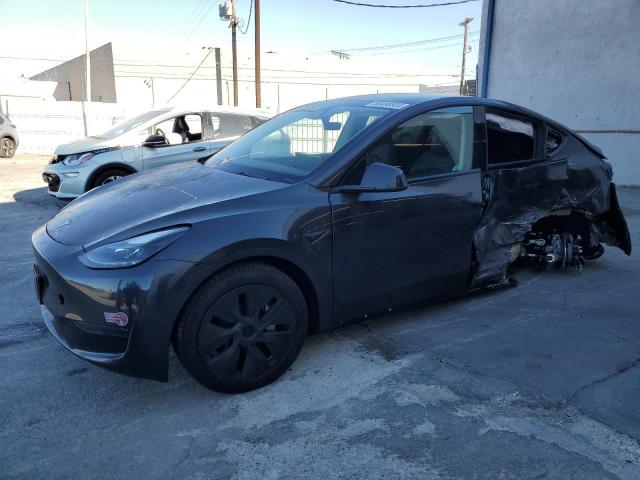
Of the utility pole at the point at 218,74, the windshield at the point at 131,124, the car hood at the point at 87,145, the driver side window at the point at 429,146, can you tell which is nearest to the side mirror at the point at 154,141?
the car hood at the point at 87,145

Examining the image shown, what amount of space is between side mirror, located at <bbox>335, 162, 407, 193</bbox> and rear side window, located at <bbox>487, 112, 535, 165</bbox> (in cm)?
125

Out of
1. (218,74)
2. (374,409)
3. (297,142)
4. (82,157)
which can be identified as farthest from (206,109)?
(218,74)

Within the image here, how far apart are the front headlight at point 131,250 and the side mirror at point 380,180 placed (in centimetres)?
104

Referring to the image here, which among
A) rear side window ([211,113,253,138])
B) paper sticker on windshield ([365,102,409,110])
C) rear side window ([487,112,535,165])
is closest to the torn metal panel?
rear side window ([487,112,535,165])

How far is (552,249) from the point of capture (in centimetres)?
498

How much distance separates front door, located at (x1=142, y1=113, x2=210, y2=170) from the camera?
798cm

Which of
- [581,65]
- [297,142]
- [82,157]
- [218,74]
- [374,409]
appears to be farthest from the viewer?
[218,74]

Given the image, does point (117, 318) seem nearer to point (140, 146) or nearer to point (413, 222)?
point (413, 222)

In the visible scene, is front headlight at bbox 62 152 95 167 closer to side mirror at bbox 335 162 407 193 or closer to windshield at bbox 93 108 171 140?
windshield at bbox 93 108 171 140

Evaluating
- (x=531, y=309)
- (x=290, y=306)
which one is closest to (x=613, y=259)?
(x=531, y=309)

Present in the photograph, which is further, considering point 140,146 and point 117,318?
point 140,146

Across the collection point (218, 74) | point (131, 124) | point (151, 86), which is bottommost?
point (131, 124)

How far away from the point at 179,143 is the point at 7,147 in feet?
36.3

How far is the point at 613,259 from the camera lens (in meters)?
5.83
